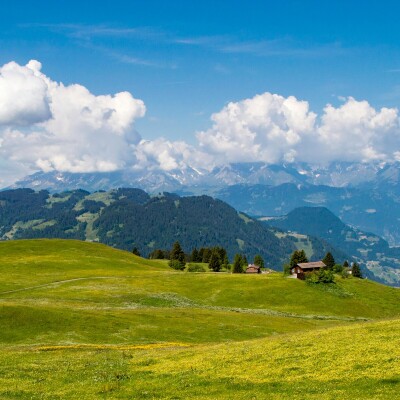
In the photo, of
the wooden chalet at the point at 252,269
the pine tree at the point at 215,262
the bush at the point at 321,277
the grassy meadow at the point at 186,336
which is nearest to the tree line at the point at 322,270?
the bush at the point at 321,277

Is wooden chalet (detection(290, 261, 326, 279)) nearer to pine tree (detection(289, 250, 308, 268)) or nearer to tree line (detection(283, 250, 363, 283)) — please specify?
tree line (detection(283, 250, 363, 283))

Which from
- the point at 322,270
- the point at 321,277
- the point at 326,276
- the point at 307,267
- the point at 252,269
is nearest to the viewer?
the point at 326,276

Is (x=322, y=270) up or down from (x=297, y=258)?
down

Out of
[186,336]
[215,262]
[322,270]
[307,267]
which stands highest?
[322,270]

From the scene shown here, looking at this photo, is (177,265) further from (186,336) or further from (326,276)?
(186,336)

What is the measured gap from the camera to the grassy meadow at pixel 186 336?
28234mm

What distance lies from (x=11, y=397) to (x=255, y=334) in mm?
47200

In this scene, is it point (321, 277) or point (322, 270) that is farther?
point (322, 270)

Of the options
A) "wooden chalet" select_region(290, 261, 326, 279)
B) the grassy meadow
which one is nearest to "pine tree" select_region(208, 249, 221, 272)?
"wooden chalet" select_region(290, 261, 326, 279)

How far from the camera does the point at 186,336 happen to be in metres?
64.1

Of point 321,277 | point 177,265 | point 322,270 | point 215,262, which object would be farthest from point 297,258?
point 177,265

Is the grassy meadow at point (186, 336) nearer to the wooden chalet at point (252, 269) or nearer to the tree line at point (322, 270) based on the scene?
the tree line at point (322, 270)

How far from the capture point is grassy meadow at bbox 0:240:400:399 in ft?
92.6

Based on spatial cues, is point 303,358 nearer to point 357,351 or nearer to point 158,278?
point 357,351
